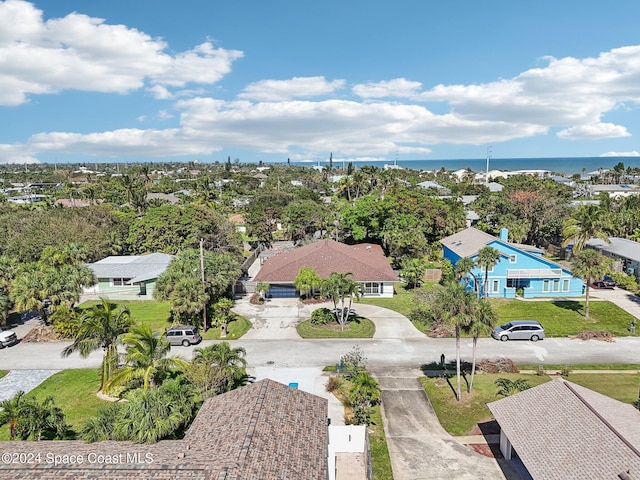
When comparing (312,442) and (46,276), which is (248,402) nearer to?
(312,442)

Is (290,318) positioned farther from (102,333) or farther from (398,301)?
(102,333)

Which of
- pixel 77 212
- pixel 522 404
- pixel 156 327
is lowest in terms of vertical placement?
pixel 156 327

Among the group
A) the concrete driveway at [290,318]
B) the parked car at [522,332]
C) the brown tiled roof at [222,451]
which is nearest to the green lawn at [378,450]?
the brown tiled roof at [222,451]

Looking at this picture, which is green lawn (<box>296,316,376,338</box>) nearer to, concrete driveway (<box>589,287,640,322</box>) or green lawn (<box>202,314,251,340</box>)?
green lawn (<box>202,314,251,340</box>)

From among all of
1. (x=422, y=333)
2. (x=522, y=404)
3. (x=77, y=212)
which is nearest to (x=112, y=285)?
(x=77, y=212)

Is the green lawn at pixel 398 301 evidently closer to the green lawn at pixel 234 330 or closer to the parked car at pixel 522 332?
the parked car at pixel 522 332

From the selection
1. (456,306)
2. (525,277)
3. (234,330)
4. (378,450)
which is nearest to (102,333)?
(234,330)
